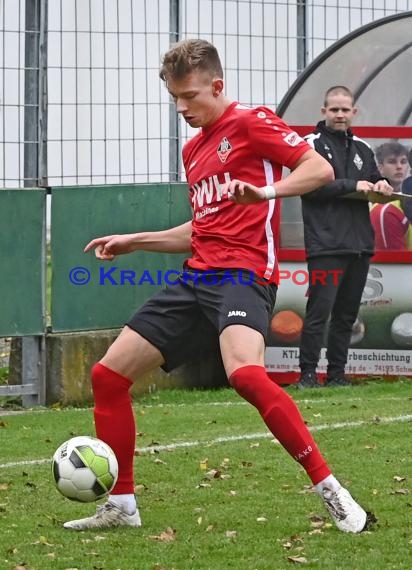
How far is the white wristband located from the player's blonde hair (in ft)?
2.08

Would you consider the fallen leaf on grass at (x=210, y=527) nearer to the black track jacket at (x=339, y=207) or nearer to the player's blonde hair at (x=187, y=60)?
the player's blonde hair at (x=187, y=60)

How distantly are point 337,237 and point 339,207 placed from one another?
241 mm

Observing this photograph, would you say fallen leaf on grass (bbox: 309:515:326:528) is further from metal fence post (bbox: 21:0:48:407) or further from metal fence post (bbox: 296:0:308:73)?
metal fence post (bbox: 296:0:308:73)

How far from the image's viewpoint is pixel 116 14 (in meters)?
12.1

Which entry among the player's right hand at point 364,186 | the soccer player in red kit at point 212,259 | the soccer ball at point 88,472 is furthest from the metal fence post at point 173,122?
the soccer ball at point 88,472

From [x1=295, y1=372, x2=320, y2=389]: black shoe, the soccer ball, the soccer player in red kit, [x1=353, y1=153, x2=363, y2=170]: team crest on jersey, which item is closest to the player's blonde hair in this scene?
the soccer player in red kit

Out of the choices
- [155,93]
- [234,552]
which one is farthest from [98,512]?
[155,93]

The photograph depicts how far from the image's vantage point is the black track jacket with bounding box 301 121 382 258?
1191 cm

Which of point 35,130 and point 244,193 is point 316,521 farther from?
point 35,130

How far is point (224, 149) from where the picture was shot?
6.66m

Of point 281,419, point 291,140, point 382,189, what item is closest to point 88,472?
point 281,419

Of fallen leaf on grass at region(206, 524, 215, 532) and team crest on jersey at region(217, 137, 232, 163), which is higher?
team crest on jersey at region(217, 137, 232, 163)

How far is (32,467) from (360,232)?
4.45 metres

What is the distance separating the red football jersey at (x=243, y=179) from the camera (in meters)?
6.56
